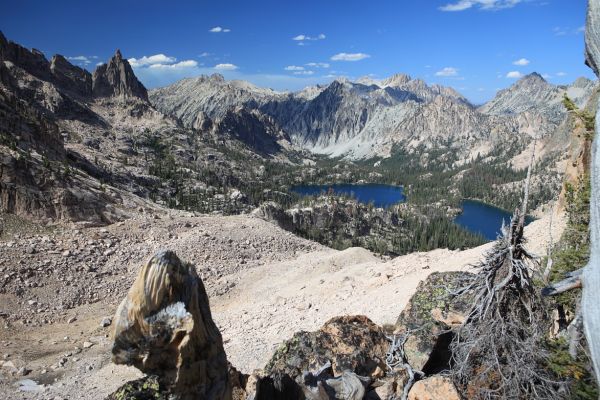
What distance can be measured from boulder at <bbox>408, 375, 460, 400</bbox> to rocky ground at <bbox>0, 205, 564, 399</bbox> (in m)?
5.11

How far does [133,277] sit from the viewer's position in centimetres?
2436

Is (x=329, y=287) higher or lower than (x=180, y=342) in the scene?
lower

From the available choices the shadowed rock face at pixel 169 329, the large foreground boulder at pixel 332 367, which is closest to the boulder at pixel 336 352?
the large foreground boulder at pixel 332 367

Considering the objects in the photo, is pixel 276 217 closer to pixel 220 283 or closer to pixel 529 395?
pixel 220 283

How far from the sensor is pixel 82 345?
59.9ft

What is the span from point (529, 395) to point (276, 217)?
83.7m

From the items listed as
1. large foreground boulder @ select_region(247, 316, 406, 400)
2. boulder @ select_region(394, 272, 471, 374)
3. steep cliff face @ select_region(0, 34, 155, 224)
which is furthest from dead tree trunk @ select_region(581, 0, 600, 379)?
steep cliff face @ select_region(0, 34, 155, 224)

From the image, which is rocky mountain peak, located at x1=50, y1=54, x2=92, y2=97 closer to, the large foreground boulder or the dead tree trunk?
the large foreground boulder

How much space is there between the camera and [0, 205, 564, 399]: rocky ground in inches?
632

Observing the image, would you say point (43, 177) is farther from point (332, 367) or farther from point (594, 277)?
point (594, 277)

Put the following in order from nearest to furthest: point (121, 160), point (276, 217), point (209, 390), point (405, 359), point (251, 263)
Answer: point (209, 390), point (405, 359), point (251, 263), point (276, 217), point (121, 160)

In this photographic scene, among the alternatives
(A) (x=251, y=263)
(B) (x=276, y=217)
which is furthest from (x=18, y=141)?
(B) (x=276, y=217)

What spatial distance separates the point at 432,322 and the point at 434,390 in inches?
91.0

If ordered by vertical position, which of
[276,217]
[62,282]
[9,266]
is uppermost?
[9,266]
